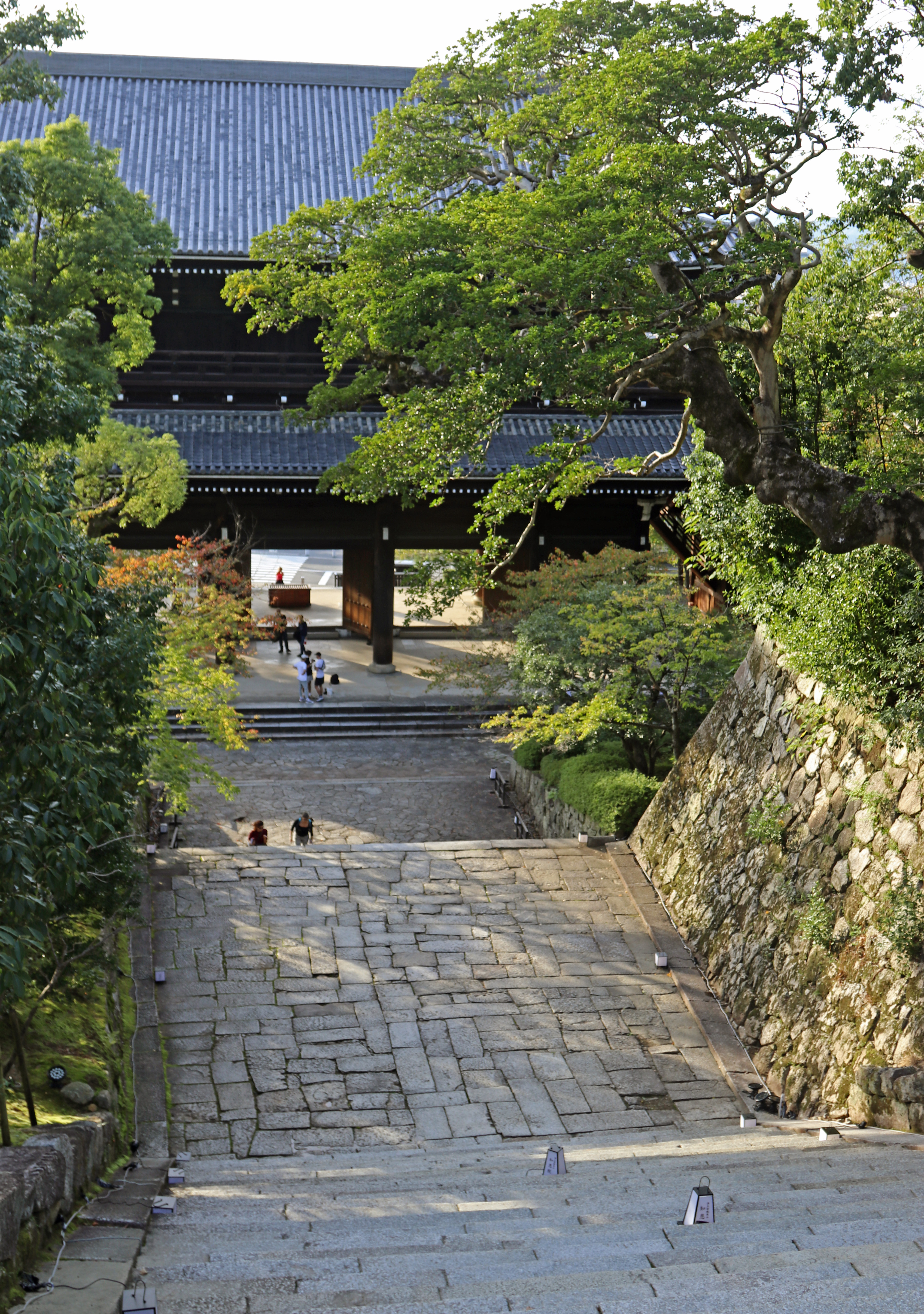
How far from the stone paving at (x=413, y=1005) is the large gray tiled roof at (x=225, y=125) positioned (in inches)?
695

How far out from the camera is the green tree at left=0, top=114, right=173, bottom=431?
13.4 m

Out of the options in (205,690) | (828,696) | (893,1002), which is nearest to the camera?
(893,1002)

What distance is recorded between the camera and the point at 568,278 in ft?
34.3

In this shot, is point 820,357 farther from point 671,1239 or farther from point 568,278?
point 671,1239

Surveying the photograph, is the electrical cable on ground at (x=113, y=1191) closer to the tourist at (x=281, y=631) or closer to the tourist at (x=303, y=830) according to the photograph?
the tourist at (x=303, y=830)

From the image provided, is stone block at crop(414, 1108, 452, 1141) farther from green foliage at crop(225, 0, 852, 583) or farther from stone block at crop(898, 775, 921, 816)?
green foliage at crop(225, 0, 852, 583)

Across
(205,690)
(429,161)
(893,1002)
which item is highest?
(429,161)

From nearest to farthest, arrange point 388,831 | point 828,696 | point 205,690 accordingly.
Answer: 1. point 828,696
2. point 205,690
3. point 388,831

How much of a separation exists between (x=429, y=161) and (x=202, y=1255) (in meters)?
12.1

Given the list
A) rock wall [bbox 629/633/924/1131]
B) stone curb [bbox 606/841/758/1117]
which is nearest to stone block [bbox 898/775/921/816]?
rock wall [bbox 629/633/924/1131]

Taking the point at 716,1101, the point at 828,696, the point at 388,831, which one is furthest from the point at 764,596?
the point at 388,831

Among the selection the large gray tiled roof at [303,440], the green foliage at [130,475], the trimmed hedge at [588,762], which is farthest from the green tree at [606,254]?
the large gray tiled roof at [303,440]

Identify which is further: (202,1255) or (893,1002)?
(893,1002)

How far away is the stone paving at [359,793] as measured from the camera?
19.0 metres
